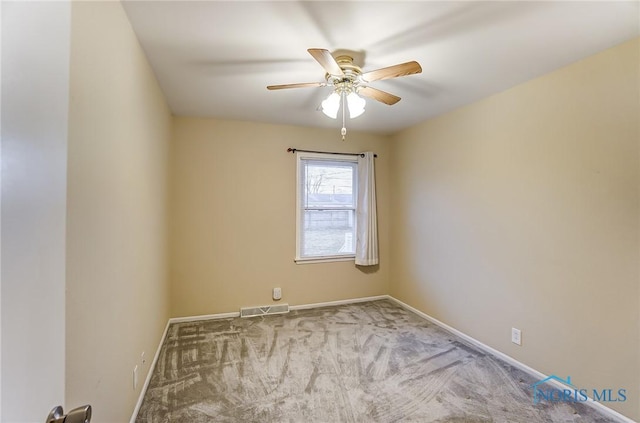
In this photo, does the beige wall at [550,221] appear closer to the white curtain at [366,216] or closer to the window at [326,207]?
the white curtain at [366,216]

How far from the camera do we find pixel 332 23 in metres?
1.61

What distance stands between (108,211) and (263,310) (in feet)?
8.21

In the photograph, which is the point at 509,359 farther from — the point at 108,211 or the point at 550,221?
the point at 108,211

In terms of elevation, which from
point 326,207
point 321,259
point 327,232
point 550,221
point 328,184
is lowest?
point 321,259

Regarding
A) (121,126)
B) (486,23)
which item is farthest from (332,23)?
(121,126)

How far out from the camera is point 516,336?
2.37 metres

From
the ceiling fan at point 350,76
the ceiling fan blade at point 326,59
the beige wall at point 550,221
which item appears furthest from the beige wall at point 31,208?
the beige wall at point 550,221

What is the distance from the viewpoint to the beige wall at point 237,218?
3240mm

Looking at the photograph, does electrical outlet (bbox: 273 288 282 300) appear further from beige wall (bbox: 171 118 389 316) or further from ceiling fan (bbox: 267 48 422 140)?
ceiling fan (bbox: 267 48 422 140)

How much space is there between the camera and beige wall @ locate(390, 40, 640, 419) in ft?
5.80

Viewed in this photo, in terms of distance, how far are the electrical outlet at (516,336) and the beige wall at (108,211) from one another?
288cm

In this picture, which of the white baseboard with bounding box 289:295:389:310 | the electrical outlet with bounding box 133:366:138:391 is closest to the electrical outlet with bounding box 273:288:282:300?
the white baseboard with bounding box 289:295:389:310

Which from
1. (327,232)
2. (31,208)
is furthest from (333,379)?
(31,208)

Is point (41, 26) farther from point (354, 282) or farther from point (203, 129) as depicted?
point (354, 282)
